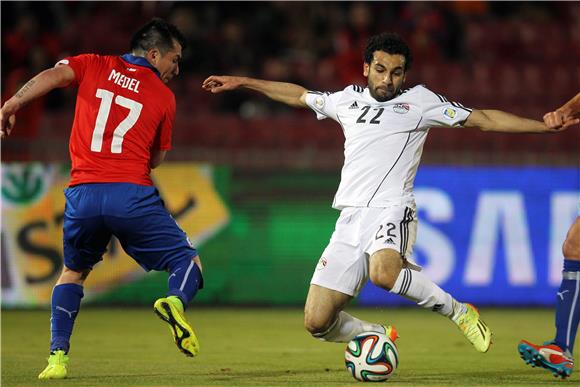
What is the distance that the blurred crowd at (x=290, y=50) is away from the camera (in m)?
15.4

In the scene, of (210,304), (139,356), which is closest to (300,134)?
(210,304)

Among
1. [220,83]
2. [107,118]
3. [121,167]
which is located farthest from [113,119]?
[220,83]

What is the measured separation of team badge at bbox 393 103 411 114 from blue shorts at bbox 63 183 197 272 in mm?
1716

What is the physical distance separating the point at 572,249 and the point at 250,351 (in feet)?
9.61

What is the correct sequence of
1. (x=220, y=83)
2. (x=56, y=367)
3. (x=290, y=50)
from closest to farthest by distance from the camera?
(x=56, y=367) → (x=220, y=83) → (x=290, y=50)

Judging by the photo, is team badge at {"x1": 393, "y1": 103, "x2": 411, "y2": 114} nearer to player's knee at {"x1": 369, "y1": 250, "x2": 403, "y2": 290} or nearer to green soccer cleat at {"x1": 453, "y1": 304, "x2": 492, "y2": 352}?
player's knee at {"x1": 369, "y1": 250, "x2": 403, "y2": 290}

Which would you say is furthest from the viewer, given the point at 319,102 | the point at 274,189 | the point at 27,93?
the point at 274,189

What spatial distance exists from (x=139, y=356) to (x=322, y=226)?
5.37m

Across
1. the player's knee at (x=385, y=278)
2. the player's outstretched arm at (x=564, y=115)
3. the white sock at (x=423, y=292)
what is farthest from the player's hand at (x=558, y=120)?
the player's knee at (x=385, y=278)

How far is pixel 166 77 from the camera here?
7180mm

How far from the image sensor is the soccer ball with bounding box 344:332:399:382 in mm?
6867

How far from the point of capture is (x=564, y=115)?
7000 millimetres

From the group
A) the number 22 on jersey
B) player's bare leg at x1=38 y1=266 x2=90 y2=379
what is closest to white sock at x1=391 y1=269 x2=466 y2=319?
the number 22 on jersey

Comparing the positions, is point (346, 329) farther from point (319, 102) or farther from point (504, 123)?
point (504, 123)
